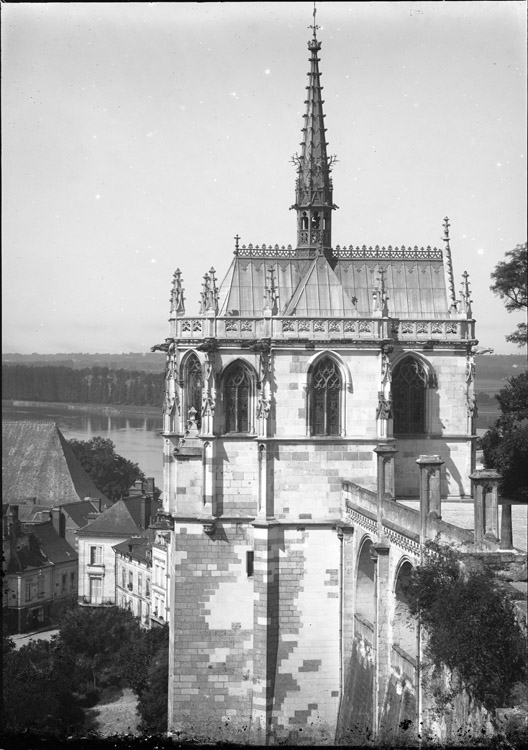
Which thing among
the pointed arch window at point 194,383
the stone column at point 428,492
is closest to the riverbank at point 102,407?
the pointed arch window at point 194,383

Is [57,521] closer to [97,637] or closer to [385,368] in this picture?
[97,637]

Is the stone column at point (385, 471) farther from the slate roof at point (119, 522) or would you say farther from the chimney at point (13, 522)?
the chimney at point (13, 522)

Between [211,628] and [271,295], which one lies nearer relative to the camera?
[211,628]

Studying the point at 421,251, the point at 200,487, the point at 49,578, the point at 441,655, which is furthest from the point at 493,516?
the point at 49,578

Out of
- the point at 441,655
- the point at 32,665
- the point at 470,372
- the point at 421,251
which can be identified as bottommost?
the point at 32,665

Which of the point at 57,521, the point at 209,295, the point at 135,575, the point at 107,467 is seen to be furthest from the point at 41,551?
the point at 209,295

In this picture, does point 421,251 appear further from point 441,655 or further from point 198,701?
point 441,655
